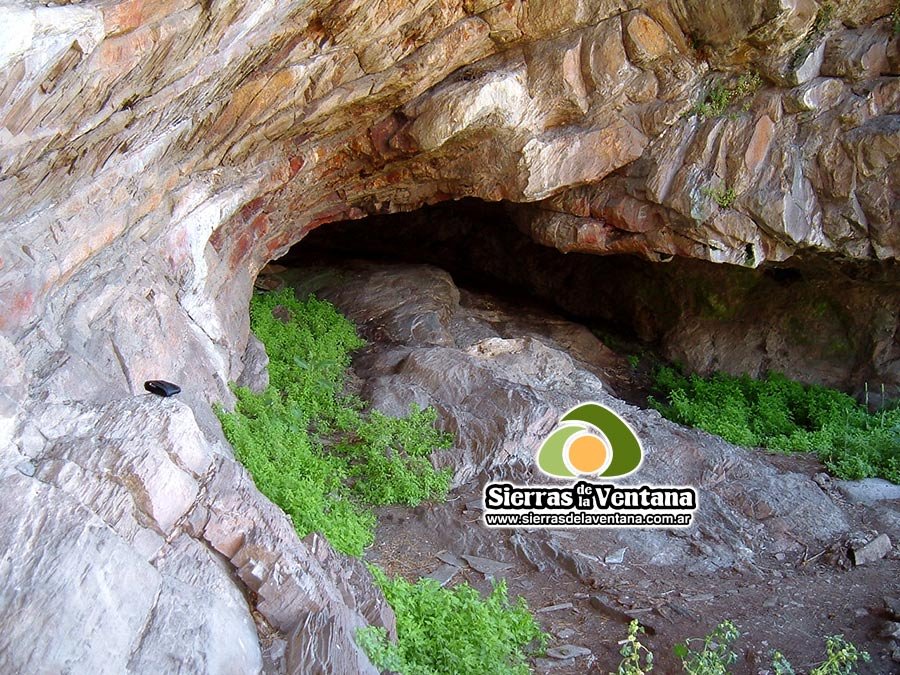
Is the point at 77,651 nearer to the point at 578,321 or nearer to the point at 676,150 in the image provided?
the point at 676,150

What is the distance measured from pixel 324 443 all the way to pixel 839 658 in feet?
18.6

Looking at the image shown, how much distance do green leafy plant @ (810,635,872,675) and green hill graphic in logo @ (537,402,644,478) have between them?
3.04 metres

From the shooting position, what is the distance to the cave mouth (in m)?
12.1

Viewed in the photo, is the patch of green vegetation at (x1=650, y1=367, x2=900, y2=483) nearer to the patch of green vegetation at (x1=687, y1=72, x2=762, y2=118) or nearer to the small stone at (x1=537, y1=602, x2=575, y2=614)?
the patch of green vegetation at (x1=687, y1=72, x2=762, y2=118)

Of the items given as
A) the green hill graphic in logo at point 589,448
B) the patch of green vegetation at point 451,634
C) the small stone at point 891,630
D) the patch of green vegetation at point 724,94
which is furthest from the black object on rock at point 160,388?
the patch of green vegetation at point 724,94

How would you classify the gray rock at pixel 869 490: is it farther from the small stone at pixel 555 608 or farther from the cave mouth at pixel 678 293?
the small stone at pixel 555 608

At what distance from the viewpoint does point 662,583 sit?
7281 millimetres

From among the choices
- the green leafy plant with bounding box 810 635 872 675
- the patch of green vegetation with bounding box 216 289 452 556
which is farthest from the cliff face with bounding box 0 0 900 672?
the green leafy plant with bounding box 810 635 872 675

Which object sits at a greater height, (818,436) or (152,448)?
(152,448)

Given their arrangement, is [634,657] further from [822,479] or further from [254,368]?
[254,368]

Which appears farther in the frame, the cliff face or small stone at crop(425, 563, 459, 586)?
small stone at crop(425, 563, 459, 586)

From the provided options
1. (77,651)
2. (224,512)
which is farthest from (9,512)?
(224,512)

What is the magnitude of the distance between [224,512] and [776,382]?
10.4 metres

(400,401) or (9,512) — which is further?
(400,401)
